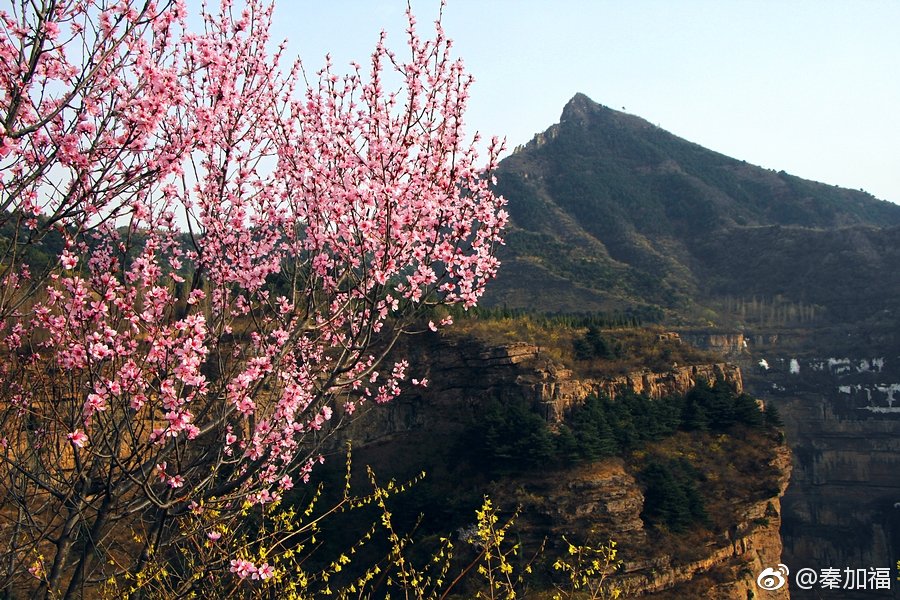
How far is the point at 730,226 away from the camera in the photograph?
143125mm

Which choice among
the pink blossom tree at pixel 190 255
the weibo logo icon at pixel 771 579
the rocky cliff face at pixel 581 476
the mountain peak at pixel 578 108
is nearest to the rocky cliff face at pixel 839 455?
the weibo logo icon at pixel 771 579

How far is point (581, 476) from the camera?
116ft

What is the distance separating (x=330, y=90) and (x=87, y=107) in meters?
3.47

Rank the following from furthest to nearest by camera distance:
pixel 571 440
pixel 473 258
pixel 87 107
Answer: pixel 571 440 → pixel 473 258 → pixel 87 107

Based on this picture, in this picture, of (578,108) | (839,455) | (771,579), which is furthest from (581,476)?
(578,108)

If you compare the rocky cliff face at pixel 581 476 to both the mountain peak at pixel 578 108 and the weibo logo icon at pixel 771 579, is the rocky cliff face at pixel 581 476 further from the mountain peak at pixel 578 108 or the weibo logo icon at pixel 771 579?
the mountain peak at pixel 578 108

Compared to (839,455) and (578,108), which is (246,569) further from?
(578,108)

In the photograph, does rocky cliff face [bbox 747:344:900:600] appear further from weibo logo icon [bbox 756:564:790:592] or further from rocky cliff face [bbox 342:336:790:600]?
rocky cliff face [bbox 342:336:790:600]

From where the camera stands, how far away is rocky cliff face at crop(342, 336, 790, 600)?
32.7 m

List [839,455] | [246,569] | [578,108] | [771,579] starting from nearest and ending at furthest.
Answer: [246,569], [771,579], [839,455], [578,108]

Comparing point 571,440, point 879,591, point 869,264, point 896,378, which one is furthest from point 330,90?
point 869,264

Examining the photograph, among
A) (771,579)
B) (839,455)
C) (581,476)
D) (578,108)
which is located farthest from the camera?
(578,108)

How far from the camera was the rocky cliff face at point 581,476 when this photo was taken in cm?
3269

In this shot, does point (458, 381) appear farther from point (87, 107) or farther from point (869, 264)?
point (869, 264)
